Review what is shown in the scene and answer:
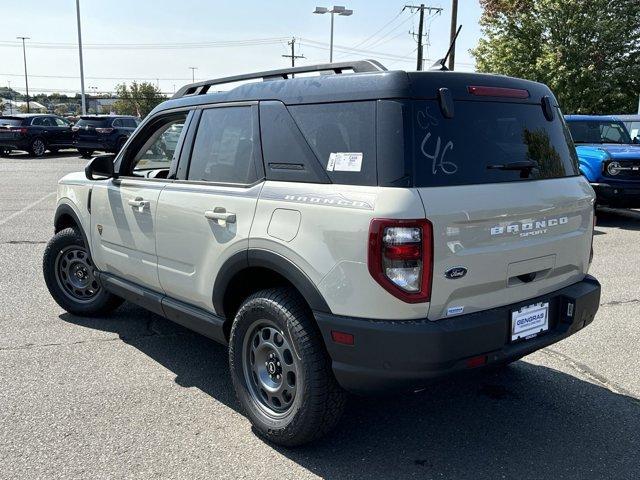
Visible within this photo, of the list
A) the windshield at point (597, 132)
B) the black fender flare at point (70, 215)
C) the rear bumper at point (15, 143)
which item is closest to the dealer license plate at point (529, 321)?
the black fender flare at point (70, 215)

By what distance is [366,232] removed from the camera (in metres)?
2.54

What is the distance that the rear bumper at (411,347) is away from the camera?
2549 mm

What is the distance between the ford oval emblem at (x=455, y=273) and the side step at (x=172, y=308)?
1430mm

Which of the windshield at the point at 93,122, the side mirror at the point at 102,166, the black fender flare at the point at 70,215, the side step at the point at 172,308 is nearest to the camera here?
the side step at the point at 172,308

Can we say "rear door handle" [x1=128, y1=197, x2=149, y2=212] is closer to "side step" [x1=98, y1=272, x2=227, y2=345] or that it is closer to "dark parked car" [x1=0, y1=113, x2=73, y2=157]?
"side step" [x1=98, y1=272, x2=227, y2=345]

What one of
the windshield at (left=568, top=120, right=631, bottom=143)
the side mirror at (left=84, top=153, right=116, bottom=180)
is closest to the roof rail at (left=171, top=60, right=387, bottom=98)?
the side mirror at (left=84, top=153, right=116, bottom=180)

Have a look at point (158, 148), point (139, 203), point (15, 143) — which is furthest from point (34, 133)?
point (139, 203)

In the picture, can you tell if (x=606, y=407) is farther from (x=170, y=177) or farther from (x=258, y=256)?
(x=170, y=177)

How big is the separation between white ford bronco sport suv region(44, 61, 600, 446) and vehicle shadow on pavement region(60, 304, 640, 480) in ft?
1.13

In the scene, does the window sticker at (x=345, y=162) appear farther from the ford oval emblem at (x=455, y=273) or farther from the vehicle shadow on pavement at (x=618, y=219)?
the vehicle shadow on pavement at (x=618, y=219)

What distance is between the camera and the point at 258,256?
3000 mm

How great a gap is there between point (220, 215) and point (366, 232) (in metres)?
1.05

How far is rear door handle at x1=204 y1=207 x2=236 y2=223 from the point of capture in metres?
3.20

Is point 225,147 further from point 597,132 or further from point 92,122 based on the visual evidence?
point 92,122
